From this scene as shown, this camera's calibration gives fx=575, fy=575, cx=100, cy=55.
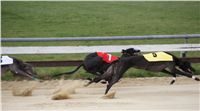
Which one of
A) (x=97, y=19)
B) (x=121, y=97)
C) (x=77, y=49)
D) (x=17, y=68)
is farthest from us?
(x=97, y=19)

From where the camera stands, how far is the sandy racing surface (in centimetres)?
712

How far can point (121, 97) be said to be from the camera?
7.90 m

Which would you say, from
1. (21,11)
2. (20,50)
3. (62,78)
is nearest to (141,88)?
(62,78)

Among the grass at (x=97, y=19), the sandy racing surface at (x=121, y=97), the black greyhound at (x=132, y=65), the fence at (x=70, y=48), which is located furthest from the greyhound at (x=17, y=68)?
the grass at (x=97, y=19)

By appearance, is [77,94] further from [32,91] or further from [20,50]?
[20,50]

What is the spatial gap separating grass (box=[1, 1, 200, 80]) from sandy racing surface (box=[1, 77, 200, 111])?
424 centimetres

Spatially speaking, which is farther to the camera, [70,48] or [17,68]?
[70,48]

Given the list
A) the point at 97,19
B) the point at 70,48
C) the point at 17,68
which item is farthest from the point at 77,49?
the point at 97,19

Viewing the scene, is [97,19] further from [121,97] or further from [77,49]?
[121,97]

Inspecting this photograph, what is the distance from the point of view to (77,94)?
8.21 meters

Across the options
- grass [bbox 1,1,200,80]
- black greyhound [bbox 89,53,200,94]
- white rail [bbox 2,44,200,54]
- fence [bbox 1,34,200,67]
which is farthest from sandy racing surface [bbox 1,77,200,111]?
grass [bbox 1,1,200,80]

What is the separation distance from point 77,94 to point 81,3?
36.8 feet

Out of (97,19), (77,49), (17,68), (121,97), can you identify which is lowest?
(121,97)

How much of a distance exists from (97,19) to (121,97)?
28.9ft
